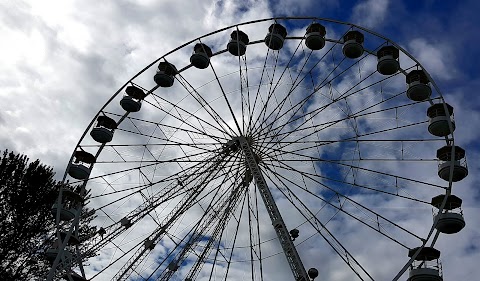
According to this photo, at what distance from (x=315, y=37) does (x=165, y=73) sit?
28.7 ft

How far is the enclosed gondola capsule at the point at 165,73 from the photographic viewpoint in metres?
25.7

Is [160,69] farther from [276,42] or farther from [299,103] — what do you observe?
[299,103]

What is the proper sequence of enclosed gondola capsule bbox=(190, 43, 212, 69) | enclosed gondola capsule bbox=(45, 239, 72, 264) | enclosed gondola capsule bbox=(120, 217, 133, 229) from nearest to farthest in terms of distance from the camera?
enclosed gondola capsule bbox=(120, 217, 133, 229) → enclosed gondola capsule bbox=(45, 239, 72, 264) → enclosed gondola capsule bbox=(190, 43, 212, 69)

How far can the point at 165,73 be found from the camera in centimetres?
2580

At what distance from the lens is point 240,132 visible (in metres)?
21.8

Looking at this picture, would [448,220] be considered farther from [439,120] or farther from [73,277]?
[73,277]

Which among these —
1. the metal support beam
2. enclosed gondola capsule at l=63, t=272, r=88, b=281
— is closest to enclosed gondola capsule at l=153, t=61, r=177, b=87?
the metal support beam

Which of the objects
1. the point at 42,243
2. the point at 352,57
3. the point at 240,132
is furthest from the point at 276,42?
the point at 42,243

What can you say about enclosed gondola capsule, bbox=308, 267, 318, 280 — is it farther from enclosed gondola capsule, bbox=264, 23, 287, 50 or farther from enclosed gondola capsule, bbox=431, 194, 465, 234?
enclosed gondola capsule, bbox=264, 23, 287, 50

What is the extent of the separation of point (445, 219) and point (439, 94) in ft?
20.7

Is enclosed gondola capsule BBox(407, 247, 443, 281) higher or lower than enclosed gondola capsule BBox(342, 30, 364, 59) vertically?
lower

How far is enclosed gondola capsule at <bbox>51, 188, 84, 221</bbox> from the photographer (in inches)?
875

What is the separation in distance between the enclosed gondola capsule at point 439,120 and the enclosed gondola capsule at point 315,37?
6967mm

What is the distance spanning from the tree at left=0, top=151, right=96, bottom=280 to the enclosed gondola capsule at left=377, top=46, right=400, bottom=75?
17.1m
